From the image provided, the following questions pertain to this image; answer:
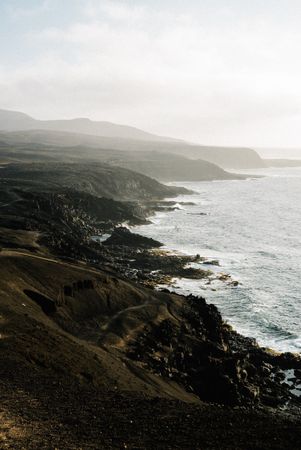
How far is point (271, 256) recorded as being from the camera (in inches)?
3844

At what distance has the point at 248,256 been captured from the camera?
97500 millimetres

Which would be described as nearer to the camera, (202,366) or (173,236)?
(202,366)

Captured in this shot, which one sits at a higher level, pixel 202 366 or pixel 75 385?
pixel 75 385

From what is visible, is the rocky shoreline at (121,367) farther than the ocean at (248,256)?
No

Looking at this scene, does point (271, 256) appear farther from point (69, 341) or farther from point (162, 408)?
point (162, 408)

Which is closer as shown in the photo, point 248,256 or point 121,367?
point 121,367

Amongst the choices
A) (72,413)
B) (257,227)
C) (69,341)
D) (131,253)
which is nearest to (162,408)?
(72,413)

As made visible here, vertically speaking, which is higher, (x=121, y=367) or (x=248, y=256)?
(x=121, y=367)

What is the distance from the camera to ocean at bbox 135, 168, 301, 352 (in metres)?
61.3

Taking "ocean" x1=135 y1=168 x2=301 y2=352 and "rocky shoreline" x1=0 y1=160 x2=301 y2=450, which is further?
"ocean" x1=135 y1=168 x2=301 y2=352

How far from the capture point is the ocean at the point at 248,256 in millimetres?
61281

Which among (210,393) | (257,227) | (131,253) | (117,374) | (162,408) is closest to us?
(162,408)

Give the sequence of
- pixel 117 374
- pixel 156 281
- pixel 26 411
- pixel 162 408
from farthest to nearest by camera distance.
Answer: pixel 156 281 < pixel 117 374 < pixel 162 408 < pixel 26 411

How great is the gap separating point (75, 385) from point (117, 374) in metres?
6.36
